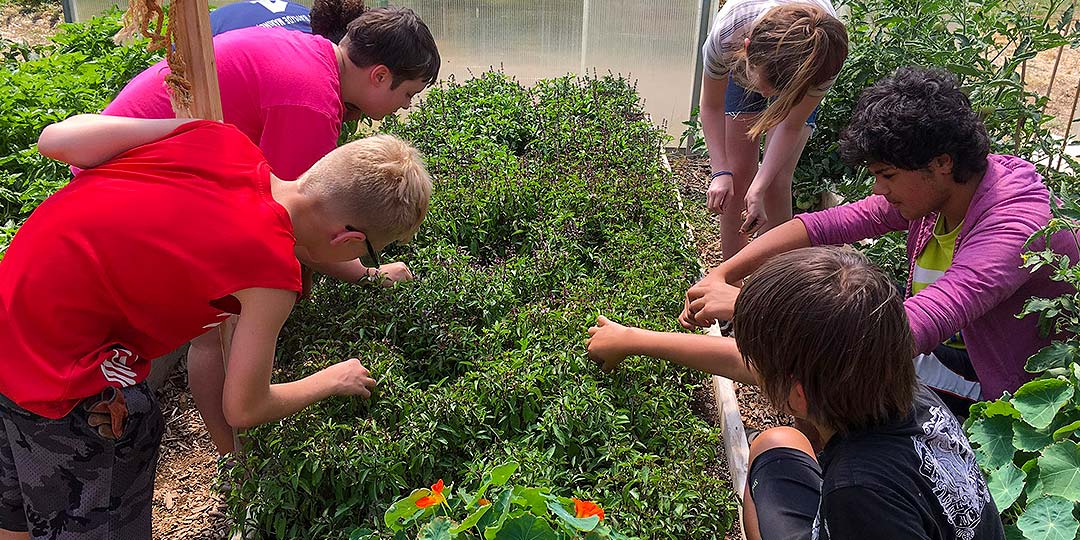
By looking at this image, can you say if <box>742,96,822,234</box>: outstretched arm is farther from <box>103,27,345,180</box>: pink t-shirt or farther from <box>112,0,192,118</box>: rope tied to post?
<box>112,0,192,118</box>: rope tied to post

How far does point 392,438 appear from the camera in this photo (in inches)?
95.3

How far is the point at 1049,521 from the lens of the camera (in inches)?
83.7

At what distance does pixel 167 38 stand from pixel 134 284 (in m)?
0.71

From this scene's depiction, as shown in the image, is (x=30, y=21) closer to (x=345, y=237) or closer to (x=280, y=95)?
(x=280, y=95)

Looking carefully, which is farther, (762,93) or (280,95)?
(762,93)

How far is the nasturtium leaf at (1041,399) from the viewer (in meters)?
2.26

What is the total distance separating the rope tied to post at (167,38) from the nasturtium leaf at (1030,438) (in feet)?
7.98

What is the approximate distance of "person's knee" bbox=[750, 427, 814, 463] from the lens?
2.32 meters

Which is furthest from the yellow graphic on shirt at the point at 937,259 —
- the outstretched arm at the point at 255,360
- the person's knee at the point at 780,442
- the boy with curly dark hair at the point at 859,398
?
the outstretched arm at the point at 255,360

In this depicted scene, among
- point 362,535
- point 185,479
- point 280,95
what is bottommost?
point 185,479

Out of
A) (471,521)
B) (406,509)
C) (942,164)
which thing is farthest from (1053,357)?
(406,509)

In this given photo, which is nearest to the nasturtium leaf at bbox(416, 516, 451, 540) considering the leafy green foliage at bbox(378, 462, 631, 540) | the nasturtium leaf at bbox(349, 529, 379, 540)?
the leafy green foliage at bbox(378, 462, 631, 540)

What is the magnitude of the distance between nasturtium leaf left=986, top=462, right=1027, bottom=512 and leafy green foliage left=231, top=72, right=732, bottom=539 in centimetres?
71

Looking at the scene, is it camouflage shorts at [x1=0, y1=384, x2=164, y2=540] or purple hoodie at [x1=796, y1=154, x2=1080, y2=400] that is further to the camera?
purple hoodie at [x1=796, y1=154, x2=1080, y2=400]
